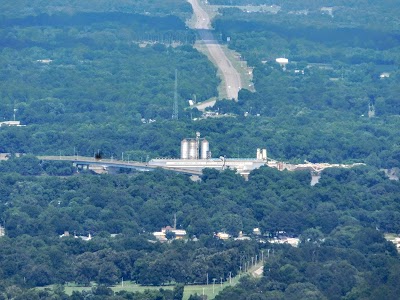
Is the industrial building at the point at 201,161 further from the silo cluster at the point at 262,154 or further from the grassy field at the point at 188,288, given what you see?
the grassy field at the point at 188,288

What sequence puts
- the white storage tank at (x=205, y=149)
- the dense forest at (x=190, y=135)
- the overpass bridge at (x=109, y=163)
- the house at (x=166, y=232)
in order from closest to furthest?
the dense forest at (x=190, y=135), the house at (x=166, y=232), the overpass bridge at (x=109, y=163), the white storage tank at (x=205, y=149)

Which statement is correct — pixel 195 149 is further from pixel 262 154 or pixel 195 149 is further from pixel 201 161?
pixel 262 154

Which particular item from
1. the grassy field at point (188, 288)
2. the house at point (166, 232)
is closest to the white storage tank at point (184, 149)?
the house at point (166, 232)

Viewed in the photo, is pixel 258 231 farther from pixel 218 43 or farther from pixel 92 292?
pixel 218 43

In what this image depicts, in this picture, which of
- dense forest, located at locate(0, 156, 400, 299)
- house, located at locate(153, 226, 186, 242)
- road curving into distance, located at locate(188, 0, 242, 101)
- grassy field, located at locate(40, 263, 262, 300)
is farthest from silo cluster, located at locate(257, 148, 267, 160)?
grassy field, located at locate(40, 263, 262, 300)

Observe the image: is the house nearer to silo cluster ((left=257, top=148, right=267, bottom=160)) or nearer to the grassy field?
the grassy field
